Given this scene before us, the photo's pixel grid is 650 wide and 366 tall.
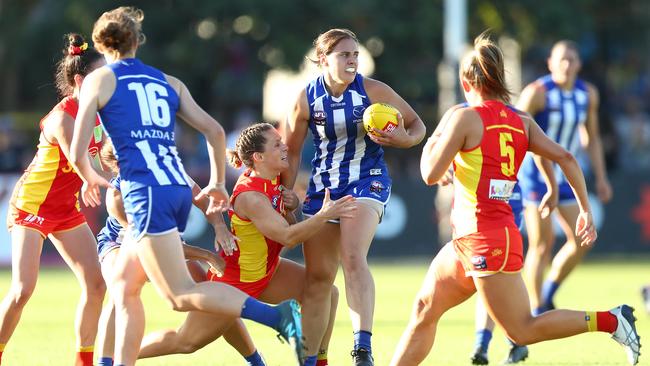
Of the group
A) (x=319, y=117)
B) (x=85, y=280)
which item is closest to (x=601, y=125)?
(x=319, y=117)

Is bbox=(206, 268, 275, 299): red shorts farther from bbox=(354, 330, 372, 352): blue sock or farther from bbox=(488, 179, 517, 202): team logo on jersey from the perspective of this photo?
bbox=(488, 179, 517, 202): team logo on jersey

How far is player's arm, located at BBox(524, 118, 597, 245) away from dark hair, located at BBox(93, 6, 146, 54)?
7.34ft

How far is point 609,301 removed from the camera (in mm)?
13586

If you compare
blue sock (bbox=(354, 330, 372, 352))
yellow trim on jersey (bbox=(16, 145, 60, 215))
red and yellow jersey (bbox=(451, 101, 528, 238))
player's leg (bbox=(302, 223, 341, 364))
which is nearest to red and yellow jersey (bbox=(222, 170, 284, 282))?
player's leg (bbox=(302, 223, 341, 364))

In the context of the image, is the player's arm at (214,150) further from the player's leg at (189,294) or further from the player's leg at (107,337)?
the player's leg at (107,337)

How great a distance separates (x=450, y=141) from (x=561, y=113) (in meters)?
4.80

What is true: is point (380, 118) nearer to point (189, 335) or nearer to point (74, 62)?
point (189, 335)

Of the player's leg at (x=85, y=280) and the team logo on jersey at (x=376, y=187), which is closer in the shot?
the player's leg at (x=85, y=280)

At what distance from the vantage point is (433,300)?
23.8 ft

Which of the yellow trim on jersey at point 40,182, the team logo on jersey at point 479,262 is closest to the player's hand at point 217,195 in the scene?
the team logo on jersey at point 479,262

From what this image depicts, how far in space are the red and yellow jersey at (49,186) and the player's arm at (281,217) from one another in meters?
1.11

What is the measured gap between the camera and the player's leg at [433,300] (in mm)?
7199

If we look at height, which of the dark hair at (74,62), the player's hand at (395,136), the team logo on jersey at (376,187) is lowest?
the team logo on jersey at (376,187)

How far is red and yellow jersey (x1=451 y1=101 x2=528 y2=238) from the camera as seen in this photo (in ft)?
22.9
